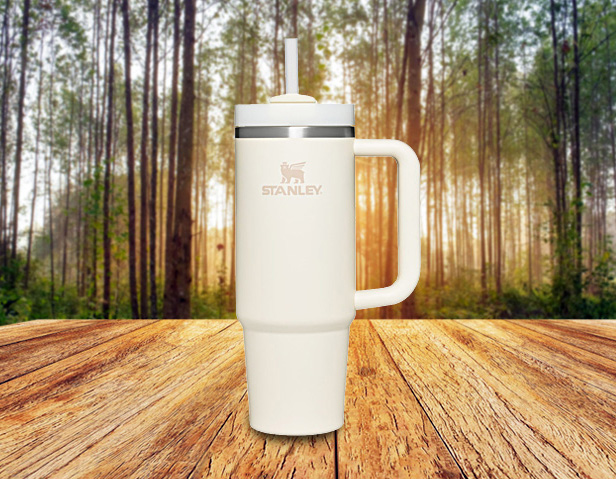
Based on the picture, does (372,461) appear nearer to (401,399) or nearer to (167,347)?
(401,399)

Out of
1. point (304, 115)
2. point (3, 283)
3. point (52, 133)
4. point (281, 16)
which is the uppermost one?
point (281, 16)

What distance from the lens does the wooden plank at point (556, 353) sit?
103cm

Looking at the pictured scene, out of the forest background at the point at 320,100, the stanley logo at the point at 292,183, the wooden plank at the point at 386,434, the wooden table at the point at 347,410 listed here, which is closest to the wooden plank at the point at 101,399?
the wooden table at the point at 347,410

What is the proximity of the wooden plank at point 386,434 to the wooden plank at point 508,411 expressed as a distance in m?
0.02

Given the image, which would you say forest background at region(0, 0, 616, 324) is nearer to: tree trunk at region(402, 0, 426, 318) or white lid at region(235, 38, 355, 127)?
tree trunk at region(402, 0, 426, 318)

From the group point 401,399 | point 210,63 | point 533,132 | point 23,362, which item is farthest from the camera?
point 533,132

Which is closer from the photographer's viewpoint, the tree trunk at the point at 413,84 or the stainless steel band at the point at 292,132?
the stainless steel band at the point at 292,132

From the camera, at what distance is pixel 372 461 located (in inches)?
24.1

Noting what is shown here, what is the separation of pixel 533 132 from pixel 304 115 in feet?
40.7

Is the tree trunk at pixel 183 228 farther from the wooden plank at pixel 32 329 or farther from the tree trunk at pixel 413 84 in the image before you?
the wooden plank at pixel 32 329

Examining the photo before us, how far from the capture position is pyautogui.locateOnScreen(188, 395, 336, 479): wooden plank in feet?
1.93

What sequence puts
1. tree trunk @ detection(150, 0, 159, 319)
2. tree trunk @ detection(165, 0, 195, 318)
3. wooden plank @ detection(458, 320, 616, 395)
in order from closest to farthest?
wooden plank @ detection(458, 320, 616, 395) → tree trunk @ detection(165, 0, 195, 318) → tree trunk @ detection(150, 0, 159, 319)

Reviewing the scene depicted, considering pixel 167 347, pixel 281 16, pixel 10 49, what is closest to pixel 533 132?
pixel 281 16

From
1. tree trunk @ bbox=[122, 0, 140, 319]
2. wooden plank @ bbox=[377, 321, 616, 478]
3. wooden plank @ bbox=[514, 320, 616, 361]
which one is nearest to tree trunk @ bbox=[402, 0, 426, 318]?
tree trunk @ bbox=[122, 0, 140, 319]
